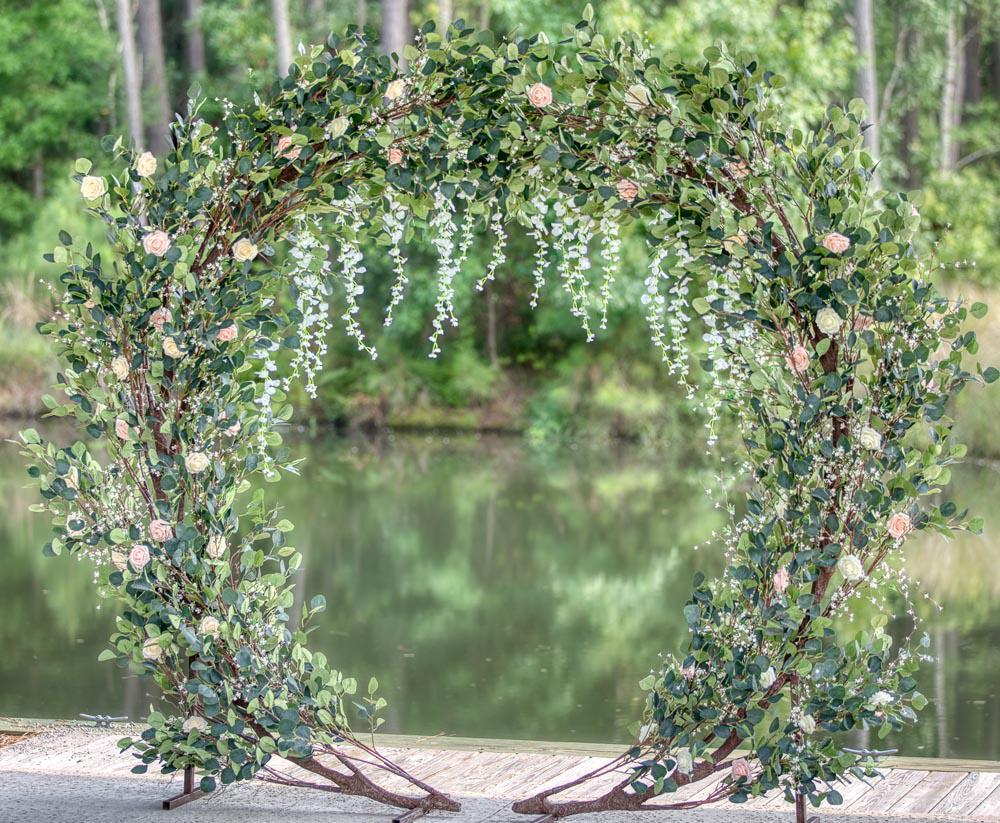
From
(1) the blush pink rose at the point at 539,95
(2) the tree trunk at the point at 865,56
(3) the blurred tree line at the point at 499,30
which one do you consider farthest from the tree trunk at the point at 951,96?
(1) the blush pink rose at the point at 539,95

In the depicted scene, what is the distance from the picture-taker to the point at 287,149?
3494 millimetres

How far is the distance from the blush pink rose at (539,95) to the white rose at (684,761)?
1619mm

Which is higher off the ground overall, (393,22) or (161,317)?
(393,22)

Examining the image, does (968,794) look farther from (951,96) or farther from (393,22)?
(951,96)

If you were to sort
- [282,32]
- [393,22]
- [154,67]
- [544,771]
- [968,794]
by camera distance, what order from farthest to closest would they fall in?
1. [154,67]
2. [282,32]
3. [393,22]
4. [544,771]
5. [968,794]

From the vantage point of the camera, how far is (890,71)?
23844 mm

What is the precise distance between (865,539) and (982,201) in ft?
59.8

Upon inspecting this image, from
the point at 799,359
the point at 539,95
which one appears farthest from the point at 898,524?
the point at 539,95

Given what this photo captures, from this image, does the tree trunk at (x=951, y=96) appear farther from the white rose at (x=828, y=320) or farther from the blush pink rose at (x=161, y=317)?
the blush pink rose at (x=161, y=317)

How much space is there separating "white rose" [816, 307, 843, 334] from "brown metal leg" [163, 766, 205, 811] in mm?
2031

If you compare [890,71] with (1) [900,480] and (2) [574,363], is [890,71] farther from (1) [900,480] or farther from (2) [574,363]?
(1) [900,480]

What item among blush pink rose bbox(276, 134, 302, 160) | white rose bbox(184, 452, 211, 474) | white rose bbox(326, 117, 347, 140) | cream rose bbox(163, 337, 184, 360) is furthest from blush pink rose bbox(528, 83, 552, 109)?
white rose bbox(184, 452, 211, 474)

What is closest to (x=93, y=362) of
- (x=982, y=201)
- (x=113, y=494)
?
(x=113, y=494)

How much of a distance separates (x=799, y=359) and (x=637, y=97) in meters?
0.73
